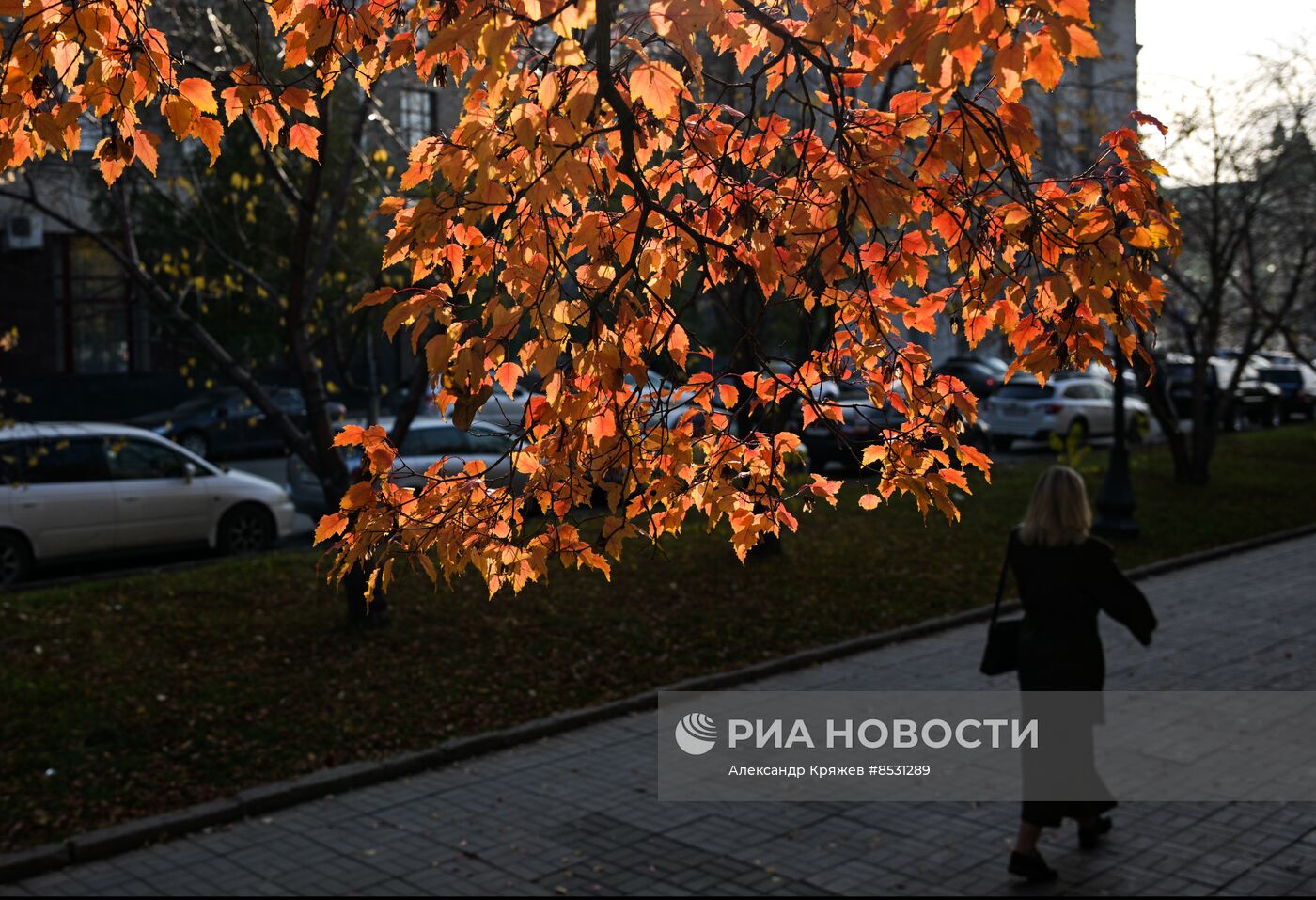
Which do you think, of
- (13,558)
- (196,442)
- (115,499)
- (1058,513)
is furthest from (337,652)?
(196,442)

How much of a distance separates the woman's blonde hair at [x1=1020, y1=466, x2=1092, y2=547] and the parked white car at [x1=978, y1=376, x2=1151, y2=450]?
2120 centimetres

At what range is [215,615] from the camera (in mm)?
11547

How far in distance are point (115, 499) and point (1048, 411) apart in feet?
63.9

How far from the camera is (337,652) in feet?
34.9

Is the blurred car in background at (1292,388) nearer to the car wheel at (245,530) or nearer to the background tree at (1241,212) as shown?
the background tree at (1241,212)

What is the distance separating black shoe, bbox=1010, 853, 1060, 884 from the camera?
6672mm

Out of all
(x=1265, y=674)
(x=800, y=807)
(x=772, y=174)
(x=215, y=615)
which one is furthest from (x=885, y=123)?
(x=215, y=615)

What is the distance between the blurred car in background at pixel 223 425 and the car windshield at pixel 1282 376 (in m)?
26.4

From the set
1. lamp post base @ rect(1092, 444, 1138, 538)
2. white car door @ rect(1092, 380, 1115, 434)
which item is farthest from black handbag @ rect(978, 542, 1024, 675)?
white car door @ rect(1092, 380, 1115, 434)

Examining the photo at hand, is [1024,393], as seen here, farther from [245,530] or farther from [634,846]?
[634,846]

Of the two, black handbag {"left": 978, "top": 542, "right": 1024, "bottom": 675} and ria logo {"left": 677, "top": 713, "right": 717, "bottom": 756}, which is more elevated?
black handbag {"left": 978, "top": 542, "right": 1024, "bottom": 675}

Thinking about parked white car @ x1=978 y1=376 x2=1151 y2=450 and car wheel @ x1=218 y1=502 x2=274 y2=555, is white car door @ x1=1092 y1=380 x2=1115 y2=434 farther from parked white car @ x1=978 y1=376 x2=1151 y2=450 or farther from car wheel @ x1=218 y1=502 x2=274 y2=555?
car wheel @ x1=218 y1=502 x2=274 y2=555

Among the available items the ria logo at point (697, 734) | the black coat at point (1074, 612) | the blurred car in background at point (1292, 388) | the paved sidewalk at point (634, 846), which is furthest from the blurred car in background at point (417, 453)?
the blurred car in background at point (1292, 388)

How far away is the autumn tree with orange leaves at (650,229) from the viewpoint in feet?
12.7
